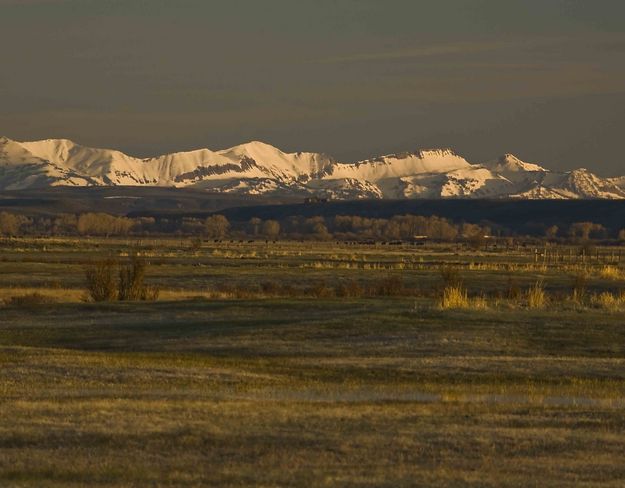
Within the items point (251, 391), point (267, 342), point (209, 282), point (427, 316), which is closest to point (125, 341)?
point (267, 342)

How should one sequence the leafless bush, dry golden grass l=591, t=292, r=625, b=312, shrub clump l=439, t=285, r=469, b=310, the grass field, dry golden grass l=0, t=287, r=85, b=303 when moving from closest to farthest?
the grass field < shrub clump l=439, t=285, r=469, b=310 < dry golden grass l=591, t=292, r=625, b=312 < the leafless bush < dry golden grass l=0, t=287, r=85, b=303

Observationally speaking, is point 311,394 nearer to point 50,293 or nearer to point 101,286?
Result: point 101,286

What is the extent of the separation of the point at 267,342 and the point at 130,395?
11021 millimetres

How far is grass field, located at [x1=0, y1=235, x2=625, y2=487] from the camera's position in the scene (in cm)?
1744

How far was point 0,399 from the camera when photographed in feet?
77.0

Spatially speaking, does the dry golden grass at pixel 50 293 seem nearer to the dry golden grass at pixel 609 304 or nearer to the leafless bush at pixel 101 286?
the leafless bush at pixel 101 286

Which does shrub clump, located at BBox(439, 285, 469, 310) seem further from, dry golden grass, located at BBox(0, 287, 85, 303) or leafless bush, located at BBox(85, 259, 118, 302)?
dry golden grass, located at BBox(0, 287, 85, 303)

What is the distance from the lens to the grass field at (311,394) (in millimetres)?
17438

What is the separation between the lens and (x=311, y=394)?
25609mm

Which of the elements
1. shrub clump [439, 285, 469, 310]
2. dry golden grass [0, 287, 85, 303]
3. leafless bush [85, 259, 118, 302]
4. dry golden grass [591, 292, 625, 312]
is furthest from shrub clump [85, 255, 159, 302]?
dry golden grass [591, 292, 625, 312]

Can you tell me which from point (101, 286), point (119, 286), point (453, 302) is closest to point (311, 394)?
point (453, 302)

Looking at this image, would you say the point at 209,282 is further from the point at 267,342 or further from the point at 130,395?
the point at 130,395

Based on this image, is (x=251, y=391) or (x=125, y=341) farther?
(x=125, y=341)

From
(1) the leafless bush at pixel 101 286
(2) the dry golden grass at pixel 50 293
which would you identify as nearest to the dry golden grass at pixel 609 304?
(1) the leafless bush at pixel 101 286
